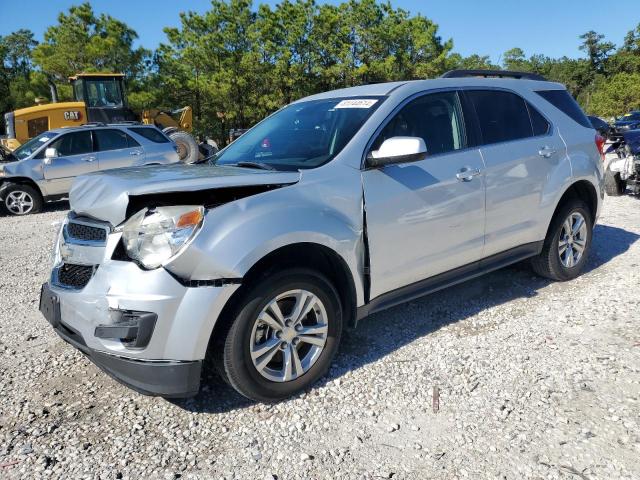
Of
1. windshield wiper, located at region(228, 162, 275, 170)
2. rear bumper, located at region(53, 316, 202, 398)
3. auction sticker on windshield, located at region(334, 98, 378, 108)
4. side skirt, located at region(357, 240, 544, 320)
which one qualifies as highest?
auction sticker on windshield, located at region(334, 98, 378, 108)

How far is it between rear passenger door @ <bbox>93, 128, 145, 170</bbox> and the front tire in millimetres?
8246

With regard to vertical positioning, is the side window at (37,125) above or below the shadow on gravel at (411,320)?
above

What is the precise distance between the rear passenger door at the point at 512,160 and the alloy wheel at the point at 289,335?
1675 millimetres

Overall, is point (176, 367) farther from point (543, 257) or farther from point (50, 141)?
point (50, 141)

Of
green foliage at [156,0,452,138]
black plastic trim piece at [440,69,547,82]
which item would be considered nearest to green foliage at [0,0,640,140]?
green foliage at [156,0,452,138]

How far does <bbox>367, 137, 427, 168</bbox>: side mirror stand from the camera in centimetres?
301

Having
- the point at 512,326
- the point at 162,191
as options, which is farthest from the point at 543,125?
the point at 162,191

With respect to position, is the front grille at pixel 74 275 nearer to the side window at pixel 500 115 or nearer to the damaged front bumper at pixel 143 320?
the damaged front bumper at pixel 143 320

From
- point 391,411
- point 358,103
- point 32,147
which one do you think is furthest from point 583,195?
point 32,147

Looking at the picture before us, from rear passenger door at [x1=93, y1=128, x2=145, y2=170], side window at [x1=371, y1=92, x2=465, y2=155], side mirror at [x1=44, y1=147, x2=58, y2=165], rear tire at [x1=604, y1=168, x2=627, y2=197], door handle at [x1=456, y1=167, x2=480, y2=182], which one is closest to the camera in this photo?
side window at [x1=371, y1=92, x2=465, y2=155]

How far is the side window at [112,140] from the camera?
33.1 feet

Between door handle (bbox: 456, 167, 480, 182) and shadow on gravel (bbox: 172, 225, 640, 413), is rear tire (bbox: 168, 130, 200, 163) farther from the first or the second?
door handle (bbox: 456, 167, 480, 182)

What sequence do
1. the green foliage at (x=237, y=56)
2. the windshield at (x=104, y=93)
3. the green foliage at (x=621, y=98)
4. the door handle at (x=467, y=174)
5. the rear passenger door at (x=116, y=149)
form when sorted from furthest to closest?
the green foliage at (x=621, y=98) → the green foliage at (x=237, y=56) → the windshield at (x=104, y=93) → the rear passenger door at (x=116, y=149) → the door handle at (x=467, y=174)

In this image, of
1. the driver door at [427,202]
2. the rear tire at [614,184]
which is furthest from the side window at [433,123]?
the rear tire at [614,184]
